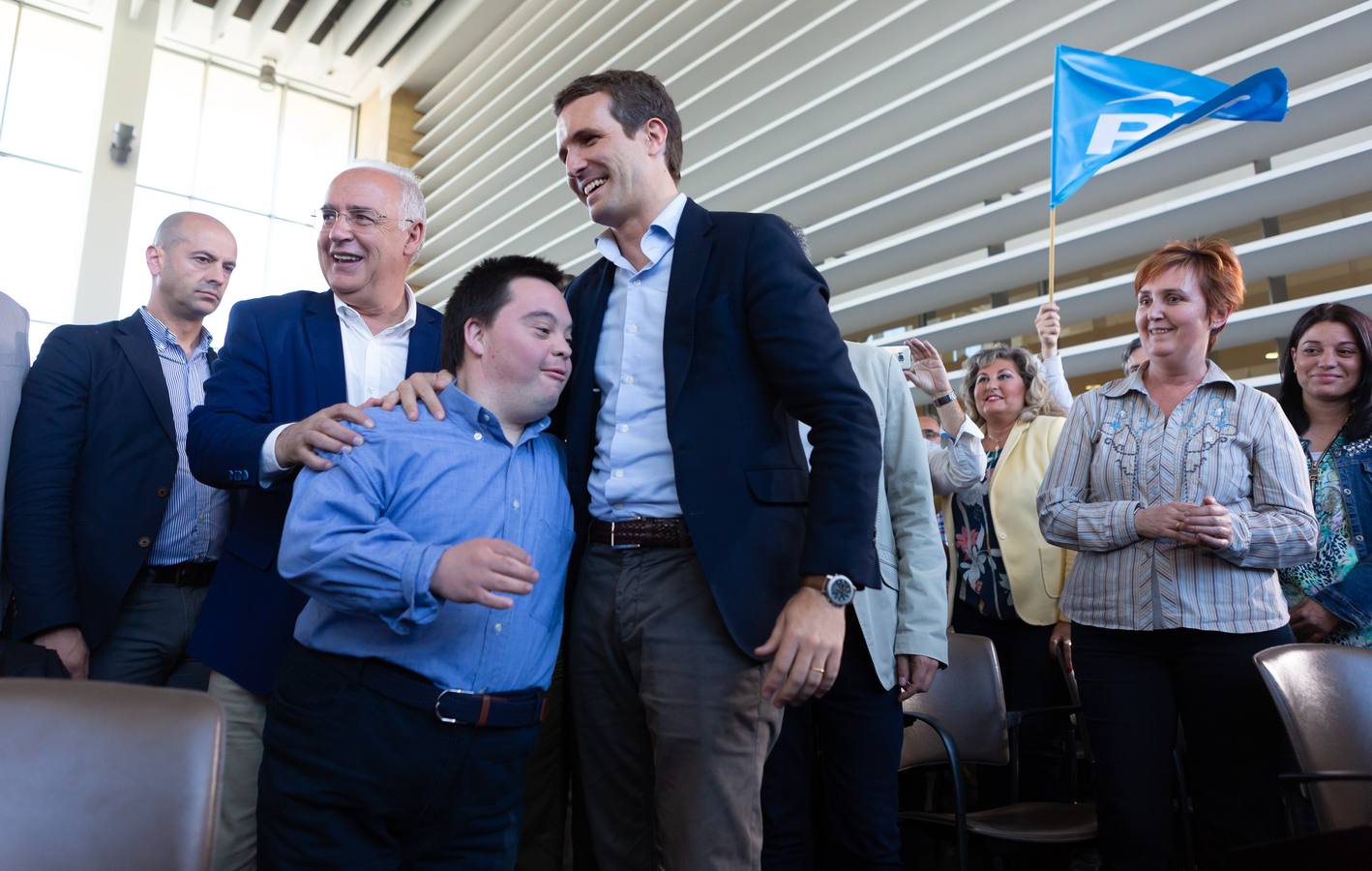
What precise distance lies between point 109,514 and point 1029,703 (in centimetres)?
269

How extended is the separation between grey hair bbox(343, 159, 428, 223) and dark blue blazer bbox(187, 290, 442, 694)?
0.28 m

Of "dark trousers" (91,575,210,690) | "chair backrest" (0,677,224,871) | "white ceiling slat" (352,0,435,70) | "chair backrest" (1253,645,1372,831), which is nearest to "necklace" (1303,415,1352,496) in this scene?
"chair backrest" (1253,645,1372,831)

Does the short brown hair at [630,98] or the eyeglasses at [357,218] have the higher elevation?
the short brown hair at [630,98]

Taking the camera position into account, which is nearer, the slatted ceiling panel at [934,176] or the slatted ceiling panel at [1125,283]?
the slatted ceiling panel at [1125,283]

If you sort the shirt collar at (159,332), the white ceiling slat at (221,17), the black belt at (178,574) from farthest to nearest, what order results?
the white ceiling slat at (221,17) < the shirt collar at (159,332) < the black belt at (178,574)

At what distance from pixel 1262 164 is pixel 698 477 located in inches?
138

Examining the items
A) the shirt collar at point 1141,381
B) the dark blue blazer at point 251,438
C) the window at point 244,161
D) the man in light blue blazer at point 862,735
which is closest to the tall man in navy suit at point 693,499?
the dark blue blazer at point 251,438

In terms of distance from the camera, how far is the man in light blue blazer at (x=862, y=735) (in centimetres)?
216

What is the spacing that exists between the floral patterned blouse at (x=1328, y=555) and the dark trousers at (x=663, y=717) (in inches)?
81.1

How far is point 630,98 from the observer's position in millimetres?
1739

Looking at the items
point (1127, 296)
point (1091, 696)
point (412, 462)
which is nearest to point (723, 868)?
point (412, 462)

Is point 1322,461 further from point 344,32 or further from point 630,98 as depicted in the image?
point 344,32

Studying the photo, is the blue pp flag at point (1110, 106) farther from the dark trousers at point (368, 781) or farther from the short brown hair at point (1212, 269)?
the dark trousers at point (368, 781)

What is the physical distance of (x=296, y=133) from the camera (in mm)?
10430
